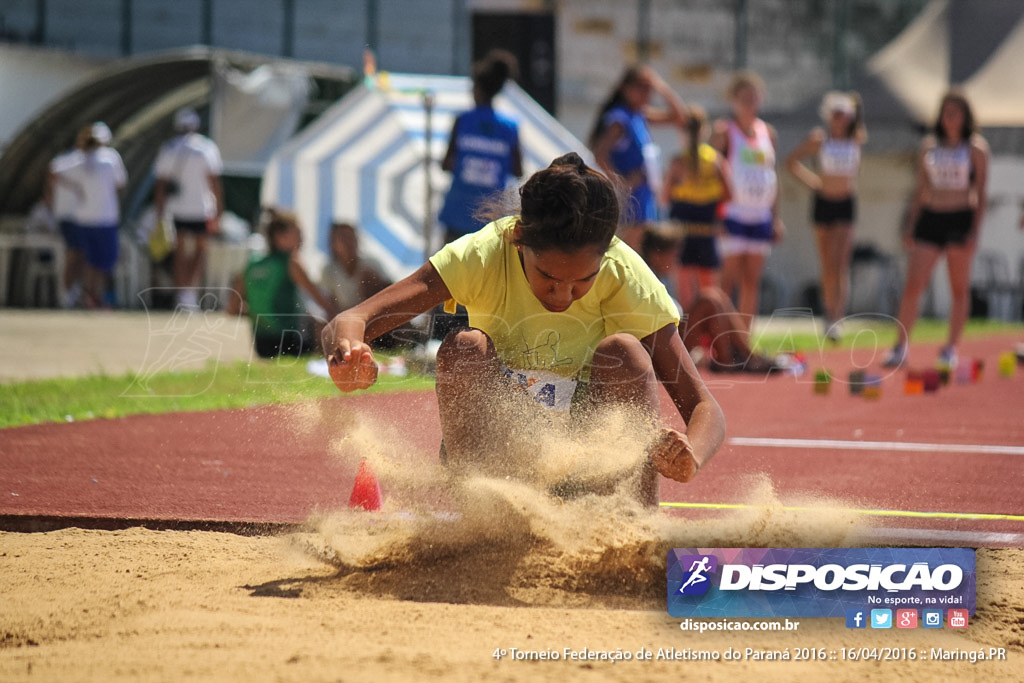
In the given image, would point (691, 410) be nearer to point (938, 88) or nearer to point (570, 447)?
point (570, 447)

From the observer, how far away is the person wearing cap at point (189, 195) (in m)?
14.2

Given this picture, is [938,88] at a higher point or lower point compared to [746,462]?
higher

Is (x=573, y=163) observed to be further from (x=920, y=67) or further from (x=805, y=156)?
(x=920, y=67)

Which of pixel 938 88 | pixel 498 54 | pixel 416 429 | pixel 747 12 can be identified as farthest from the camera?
pixel 747 12

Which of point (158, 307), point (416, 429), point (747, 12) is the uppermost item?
point (747, 12)

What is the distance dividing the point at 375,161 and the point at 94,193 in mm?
4108

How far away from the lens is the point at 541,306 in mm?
4008

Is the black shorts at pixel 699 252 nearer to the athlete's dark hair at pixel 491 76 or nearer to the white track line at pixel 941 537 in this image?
the athlete's dark hair at pixel 491 76

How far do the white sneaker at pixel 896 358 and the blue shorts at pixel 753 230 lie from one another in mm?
1385

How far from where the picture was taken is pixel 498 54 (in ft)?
29.8

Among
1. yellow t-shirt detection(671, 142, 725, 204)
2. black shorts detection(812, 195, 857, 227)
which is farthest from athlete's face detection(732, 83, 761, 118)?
black shorts detection(812, 195, 857, 227)

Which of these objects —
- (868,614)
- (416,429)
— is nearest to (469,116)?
(416,429)

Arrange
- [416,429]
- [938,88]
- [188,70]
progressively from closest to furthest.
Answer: [416,429] < [938,88] < [188,70]

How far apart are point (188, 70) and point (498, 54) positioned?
10632 millimetres
